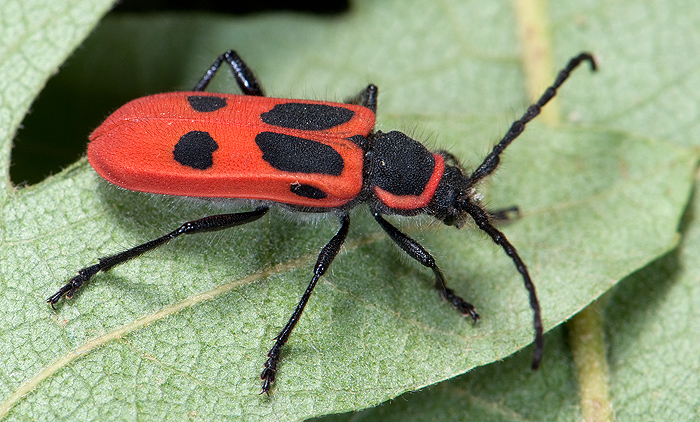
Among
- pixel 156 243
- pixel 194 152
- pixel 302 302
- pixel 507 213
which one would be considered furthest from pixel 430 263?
pixel 156 243

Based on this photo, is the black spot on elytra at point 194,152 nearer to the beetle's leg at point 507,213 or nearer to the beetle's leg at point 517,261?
the beetle's leg at point 517,261

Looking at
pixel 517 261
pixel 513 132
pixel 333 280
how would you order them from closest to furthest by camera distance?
pixel 517 261, pixel 333 280, pixel 513 132

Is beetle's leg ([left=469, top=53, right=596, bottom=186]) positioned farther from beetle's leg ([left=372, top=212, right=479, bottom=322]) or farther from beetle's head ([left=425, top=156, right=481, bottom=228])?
beetle's leg ([left=372, top=212, right=479, bottom=322])

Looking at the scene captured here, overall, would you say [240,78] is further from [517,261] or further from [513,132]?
[517,261]

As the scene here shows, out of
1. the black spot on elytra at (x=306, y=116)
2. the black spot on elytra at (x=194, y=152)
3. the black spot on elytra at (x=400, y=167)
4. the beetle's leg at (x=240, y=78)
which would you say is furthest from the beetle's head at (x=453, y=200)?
the beetle's leg at (x=240, y=78)

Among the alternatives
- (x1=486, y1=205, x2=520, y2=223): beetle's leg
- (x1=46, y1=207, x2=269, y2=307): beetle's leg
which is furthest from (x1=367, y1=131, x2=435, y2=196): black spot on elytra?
(x1=46, y1=207, x2=269, y2=307): beetle's leg
